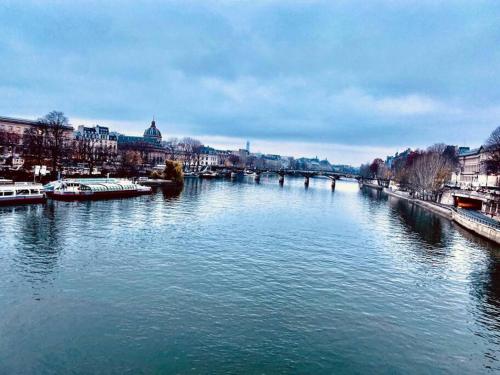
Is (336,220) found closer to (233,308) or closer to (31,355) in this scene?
(233,308)

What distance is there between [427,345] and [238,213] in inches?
1551

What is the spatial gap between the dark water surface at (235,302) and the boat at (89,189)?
62.5 ft

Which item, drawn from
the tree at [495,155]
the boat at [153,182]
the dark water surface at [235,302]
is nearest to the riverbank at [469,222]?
the dark water surface at [235,302]

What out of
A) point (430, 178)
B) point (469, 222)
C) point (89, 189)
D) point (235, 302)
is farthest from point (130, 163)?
point (235, 302)

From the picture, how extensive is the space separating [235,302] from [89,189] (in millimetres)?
50242

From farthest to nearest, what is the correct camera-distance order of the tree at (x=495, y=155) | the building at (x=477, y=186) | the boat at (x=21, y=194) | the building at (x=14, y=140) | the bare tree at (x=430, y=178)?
the bare tree at (x=430, y=178) < the building at (x=14, y=140) < the building at (x=477, y=186) < the tree at (x=495, y=155) < the boat at (x=21, y=194)

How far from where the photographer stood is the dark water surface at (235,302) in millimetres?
15961

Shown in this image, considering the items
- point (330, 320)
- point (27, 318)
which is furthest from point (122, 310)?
point (330, 320)

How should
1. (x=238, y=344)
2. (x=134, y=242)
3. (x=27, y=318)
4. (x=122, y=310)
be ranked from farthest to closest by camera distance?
(x=134, y=242) < (x=122, y=310) < (x=27, y=318) < (x=238, y=344)

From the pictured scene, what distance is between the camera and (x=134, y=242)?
112ft

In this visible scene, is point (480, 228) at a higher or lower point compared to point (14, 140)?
lower

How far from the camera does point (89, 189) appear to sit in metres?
64.4

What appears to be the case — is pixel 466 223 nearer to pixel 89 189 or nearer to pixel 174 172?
pixel 89 189

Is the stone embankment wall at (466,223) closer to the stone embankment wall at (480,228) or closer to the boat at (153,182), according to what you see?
the stone embankment wall at (480,228)
